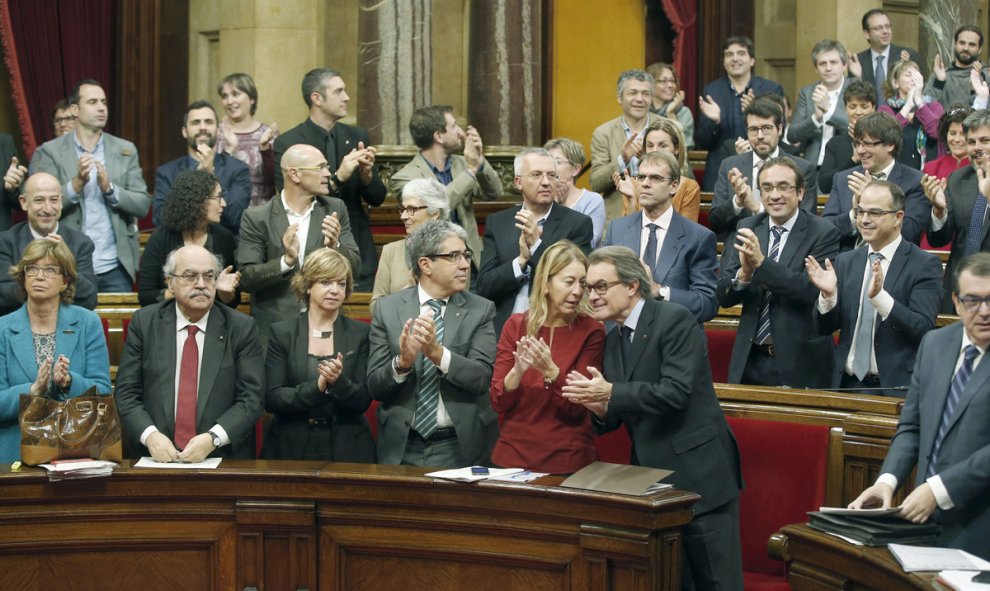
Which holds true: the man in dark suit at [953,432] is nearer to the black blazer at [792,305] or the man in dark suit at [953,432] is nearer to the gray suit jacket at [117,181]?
the black blazer at [792,305]

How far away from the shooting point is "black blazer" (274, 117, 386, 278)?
20.3ft

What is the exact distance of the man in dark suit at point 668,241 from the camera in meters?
4.97

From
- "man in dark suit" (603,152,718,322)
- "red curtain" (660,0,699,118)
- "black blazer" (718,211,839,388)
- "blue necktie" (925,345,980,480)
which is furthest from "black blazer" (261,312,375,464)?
"red curtain" (660,0,699,118)

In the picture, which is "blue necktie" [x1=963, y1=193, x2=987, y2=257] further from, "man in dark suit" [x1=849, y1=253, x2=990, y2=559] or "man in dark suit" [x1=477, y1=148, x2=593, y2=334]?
"man in dark suit" [x1=849, y1=253, x2=990, y2=559]

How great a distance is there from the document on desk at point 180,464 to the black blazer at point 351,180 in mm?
1997

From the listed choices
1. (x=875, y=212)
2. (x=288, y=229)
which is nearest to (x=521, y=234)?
(x=288, y=229)

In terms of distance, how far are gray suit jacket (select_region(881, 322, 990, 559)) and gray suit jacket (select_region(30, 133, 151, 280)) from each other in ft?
12.4

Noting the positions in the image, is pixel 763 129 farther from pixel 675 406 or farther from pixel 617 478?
pixel 617 478

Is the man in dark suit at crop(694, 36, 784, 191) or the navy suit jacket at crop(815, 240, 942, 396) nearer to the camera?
the navy suit jacket at crop(815, 240, 942, 396)

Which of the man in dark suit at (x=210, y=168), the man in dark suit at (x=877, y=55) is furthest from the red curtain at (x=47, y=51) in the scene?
the man in dark suit at (x=877, y=55)

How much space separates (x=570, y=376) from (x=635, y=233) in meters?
1.23

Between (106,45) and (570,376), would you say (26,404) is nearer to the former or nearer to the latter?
(570,376)

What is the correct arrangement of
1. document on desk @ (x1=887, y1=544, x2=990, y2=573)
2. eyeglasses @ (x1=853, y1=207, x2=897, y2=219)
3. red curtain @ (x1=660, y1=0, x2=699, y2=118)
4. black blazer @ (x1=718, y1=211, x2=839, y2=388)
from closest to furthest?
document on desk @ (x1=887, y1=544, x2=990, y2=573)
eyeglasses @ (x1=853, y1=207, x2=897, y2=219)
black blazer @ (x1=718, y1=211, x2=839, y2=388)
red curtain @ (x1=660, y1=0, x2=699, y2=118)

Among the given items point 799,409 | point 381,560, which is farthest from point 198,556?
point 799,409
